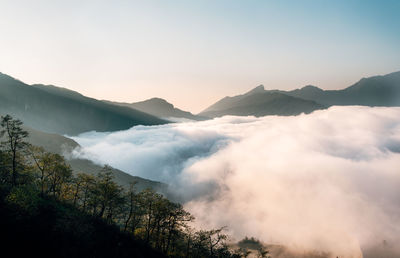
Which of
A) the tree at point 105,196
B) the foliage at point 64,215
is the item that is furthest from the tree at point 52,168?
the tree at point 105,196

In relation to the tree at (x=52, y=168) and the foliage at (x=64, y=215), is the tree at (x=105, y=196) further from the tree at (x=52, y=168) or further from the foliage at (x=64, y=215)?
the tree at (x=52, y=168)

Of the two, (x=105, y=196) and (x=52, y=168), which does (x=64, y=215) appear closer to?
(x=105, y=196)

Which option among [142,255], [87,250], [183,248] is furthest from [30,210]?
[183,248]

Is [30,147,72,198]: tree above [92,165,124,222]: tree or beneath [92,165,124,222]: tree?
above

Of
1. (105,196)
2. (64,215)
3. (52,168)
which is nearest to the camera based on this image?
(64,215)

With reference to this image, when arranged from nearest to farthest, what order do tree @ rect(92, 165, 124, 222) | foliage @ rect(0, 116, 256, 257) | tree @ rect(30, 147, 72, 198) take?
1. foliage @ rect(0, 116, 256, 257)
2. tree @ rect(92, 165, 124, 222)
3. tree @ rect(30, 147, 72, 198)

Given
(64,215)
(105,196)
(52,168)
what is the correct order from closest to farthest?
(64,215)
(105,196)
(52,168)

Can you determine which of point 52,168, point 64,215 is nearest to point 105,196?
point 64,215

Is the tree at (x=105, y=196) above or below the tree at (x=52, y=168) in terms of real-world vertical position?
below

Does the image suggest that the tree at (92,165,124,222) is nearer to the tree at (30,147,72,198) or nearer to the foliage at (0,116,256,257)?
the foliage at (0,116,256,257)

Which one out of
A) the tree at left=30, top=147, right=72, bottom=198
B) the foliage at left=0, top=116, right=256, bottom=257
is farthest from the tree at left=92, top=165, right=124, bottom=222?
the tree at left=30, top=147, right=72, bottom=198

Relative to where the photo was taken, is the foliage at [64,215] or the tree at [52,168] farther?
the tree at [52,168]

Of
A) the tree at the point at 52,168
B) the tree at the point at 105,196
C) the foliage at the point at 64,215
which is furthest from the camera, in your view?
the tree at the point at 52,168

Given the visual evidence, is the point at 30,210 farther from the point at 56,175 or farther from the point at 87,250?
the point at 56,175
